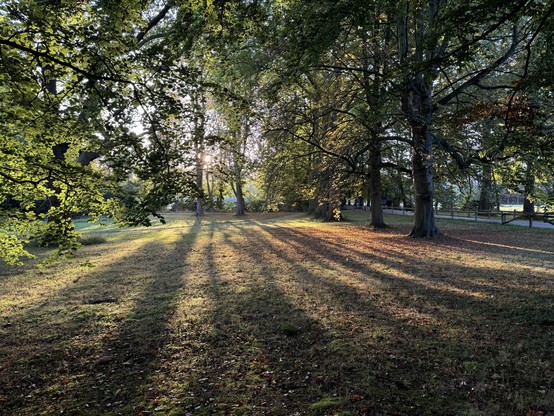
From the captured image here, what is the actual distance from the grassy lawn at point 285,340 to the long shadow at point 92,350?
3cm

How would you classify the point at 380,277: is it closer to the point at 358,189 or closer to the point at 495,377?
the point at 495,377

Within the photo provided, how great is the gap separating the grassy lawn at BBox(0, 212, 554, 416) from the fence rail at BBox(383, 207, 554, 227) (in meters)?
12.2

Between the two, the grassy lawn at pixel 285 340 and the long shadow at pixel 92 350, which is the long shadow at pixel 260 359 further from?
the long shadow at pixel 92 350

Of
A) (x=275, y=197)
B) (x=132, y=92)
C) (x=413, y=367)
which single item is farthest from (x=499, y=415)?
(x=275, y=197)

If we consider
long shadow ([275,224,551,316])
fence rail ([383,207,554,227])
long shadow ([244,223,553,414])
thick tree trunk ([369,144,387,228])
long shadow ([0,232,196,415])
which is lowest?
long shadow ([0,232,196,415])

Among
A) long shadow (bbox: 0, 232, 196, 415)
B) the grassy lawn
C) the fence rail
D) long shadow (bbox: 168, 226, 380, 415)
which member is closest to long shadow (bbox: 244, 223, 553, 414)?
the grassy lawn

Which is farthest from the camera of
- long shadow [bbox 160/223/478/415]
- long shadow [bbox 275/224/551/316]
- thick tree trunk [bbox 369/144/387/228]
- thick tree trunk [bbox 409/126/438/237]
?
thick tree trunk [bbox 369/144/387/228]

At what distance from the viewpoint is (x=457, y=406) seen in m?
3.56

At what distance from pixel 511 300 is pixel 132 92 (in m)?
7.48

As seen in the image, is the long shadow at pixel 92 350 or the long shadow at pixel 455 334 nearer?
the long shadow at pixel 92 350

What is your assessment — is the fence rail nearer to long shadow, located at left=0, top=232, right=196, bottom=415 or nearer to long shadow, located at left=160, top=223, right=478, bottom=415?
long shadow, located at left=160, top=223, right=478, bottom=415

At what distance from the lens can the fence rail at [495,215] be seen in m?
20.6

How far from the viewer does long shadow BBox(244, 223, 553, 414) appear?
4102 mm

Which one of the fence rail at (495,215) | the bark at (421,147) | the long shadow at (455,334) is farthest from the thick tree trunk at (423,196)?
the long shadow at (455,334)
